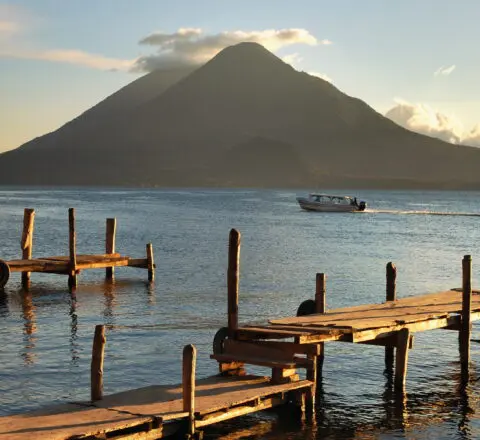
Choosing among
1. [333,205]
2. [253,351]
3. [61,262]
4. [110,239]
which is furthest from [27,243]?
[333,205]

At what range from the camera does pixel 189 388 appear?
54.3 ft

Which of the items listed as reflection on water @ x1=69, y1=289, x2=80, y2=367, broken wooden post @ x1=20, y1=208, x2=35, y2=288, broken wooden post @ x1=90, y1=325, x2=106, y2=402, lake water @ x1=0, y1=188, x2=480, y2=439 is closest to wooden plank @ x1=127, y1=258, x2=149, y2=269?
lake water @ x1=0, y1=188, x2=480, y2=439

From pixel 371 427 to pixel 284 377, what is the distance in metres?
2.24

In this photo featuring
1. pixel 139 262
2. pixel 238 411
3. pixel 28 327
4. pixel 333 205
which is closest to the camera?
pixel 238 411

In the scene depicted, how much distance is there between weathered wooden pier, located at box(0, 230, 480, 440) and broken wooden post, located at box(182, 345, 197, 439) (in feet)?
0.06

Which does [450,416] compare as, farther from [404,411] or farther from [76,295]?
[76,295]

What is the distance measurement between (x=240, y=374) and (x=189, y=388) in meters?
4.26

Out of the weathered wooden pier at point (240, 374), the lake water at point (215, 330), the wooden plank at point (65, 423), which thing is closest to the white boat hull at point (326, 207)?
the lake water at point (215, 330)

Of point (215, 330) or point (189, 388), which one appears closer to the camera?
point (189, 388)

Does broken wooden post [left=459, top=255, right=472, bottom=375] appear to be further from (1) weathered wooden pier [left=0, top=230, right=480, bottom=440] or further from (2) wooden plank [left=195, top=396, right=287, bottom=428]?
(2) wooden plank [left=195, top=396, right=287, bottom=428]

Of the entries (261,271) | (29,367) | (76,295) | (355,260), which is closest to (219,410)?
(29,367)

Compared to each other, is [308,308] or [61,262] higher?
[61,262]

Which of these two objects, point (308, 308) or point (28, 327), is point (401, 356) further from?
point (28, 327)

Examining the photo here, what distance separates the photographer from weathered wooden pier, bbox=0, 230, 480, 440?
52.1 feet
